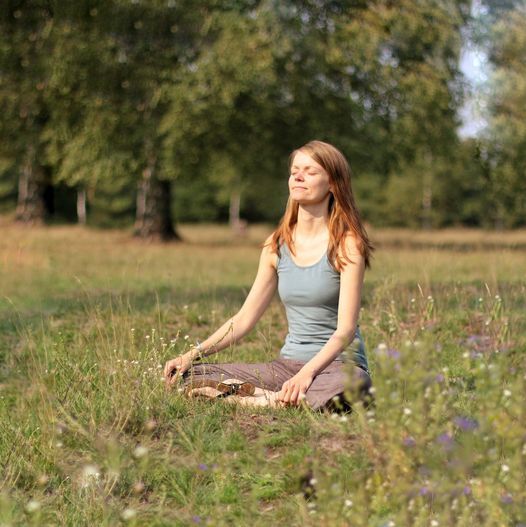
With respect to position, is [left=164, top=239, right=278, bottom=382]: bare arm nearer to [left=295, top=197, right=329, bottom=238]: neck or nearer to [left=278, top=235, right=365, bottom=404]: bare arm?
[left=295, top=197, right=329, bottom=238]: neck

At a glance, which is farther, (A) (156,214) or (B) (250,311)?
(A) (156,214)

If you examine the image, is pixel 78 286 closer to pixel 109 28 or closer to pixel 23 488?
pixel 23 488

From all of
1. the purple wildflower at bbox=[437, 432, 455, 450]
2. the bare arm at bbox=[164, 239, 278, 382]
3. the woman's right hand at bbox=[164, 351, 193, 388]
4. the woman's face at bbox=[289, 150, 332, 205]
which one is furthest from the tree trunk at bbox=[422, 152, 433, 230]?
the purple wildflower at bbox=[437, 432, 455, 450]

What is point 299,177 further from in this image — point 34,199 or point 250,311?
point 34,199

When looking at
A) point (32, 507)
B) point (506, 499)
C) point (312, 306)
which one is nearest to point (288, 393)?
point (312, 306)

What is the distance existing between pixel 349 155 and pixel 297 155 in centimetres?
1631

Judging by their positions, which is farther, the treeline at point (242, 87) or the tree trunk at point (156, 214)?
the tree trunk at point (156, 214)

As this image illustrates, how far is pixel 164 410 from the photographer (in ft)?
14.5

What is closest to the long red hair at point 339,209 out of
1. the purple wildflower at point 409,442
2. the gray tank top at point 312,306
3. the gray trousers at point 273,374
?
the gray tank top at point 312,306

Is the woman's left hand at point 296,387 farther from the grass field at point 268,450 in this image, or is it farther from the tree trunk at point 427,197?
the tree trunk at point 427,197

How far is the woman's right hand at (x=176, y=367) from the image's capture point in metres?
4.62

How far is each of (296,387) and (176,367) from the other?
0.74 m

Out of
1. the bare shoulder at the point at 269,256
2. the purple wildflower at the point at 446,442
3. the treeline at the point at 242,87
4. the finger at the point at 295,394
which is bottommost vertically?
the finger at the point at 295,394

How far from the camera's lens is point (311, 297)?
15.1 ft
